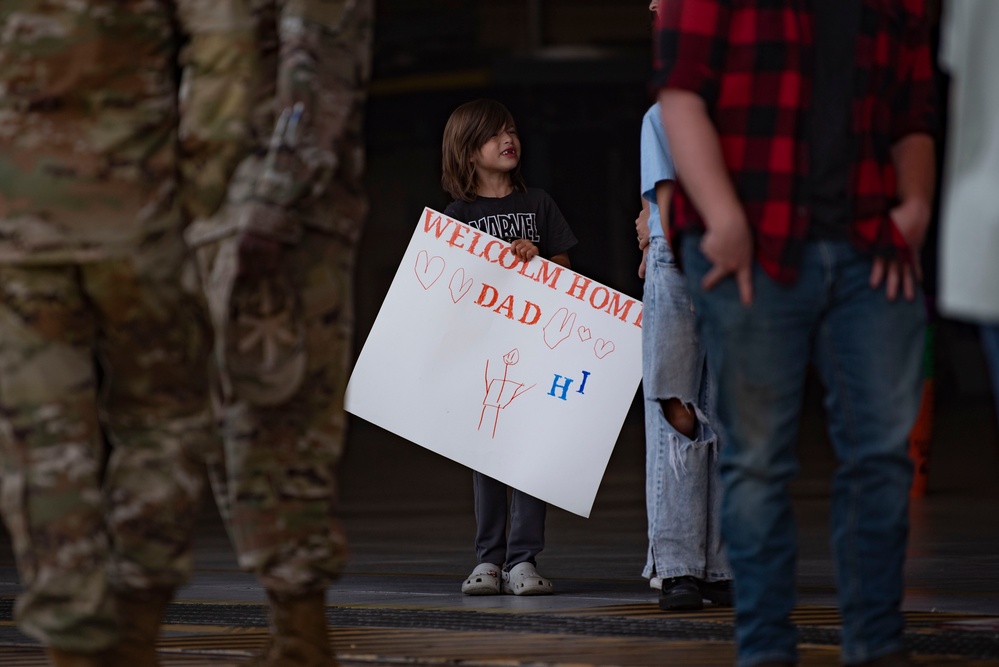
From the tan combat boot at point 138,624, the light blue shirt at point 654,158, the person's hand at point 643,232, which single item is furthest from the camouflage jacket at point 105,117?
the person's hand at point 643,232

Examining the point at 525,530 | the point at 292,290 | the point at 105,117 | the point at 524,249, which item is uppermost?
the point at 105,117

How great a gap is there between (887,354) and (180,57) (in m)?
1.50

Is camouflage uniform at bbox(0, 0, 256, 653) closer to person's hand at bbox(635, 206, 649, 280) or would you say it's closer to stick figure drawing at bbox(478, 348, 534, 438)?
person's hand at bbox(635, 206, 649, 280)

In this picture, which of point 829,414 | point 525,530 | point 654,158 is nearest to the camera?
point 829,414

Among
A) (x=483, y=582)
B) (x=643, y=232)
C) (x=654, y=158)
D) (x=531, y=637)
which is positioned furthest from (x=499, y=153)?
(x=531, y=637)

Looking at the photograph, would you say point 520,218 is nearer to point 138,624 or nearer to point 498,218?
point 498,218

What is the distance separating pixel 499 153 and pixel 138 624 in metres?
2.70

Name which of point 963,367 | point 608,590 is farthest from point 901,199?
point 963,367

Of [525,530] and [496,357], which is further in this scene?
[496,357]

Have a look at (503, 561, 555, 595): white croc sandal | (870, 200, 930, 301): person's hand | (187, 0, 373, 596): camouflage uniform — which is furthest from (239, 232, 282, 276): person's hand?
(503, 561, 555, 595): white croc sandal

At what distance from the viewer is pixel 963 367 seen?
929 inches

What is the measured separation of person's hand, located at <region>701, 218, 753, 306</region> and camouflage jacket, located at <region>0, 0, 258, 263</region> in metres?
0.93

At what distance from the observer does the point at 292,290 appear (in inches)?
127

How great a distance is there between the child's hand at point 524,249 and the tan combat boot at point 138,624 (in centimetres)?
250
